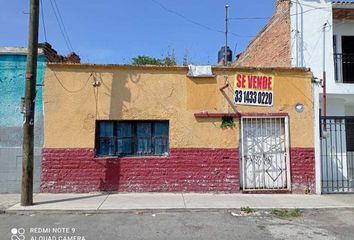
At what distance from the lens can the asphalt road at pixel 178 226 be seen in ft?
22.4

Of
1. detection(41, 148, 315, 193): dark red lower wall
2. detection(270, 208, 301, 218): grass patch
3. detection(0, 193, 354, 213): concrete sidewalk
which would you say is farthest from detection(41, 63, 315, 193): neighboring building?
detection(270, 208, 301, 218): grass patch

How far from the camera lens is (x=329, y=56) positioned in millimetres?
13570

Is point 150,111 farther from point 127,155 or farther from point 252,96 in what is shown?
point 252,96

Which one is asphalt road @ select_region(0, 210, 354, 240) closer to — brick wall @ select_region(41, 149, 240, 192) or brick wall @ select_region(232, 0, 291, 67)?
brick wall @ select_region(41, 149, 240, 192)

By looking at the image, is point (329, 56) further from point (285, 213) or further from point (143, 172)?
point (143, 172)

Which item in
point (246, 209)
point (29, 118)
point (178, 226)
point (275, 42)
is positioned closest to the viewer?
point (178, 226)

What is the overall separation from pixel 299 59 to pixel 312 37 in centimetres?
91

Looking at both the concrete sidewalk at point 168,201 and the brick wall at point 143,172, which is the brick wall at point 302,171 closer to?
the concrete sidewalk at point 168,201

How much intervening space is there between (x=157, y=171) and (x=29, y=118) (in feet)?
12.6

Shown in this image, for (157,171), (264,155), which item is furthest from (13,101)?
(264,155)

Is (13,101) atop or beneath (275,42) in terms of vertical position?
beneath

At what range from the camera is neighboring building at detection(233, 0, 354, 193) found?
12.9 metres

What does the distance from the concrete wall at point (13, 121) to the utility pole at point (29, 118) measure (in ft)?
5.76

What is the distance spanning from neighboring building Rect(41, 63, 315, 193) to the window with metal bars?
0.03 m
